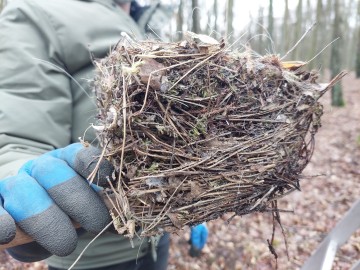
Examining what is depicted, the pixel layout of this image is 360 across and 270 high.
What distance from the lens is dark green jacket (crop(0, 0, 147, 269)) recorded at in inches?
57.1

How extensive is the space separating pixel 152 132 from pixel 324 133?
28.2 ft

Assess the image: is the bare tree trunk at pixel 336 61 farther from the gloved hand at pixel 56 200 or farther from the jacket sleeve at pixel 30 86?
the gloved hand at pixel 56 200

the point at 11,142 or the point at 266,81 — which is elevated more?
the point at 266,81

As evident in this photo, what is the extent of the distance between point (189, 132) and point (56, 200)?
0.47 meters

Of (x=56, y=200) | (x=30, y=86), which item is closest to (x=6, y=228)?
(x=56, y=200)

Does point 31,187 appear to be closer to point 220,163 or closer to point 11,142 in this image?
point 11,142

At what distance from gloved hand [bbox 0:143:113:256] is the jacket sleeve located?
0.76ft

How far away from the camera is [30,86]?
154 cm

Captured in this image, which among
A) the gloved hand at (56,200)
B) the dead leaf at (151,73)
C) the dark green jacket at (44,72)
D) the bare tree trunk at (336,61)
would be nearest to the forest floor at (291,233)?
the dark green jacket at (44,72)

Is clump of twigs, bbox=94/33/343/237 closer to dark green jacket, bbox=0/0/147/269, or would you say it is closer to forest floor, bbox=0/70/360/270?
dark green jacket, bbox=0/0/147/269

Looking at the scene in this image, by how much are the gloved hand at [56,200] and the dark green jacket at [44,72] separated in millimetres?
173

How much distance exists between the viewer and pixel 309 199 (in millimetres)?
5219

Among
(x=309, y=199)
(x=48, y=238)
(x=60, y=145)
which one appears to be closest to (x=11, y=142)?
(x=60, y=145)

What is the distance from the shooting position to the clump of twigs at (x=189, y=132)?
3.58ft
